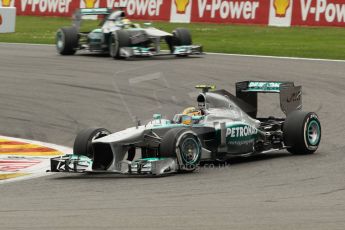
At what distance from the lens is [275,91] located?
40.5 ft

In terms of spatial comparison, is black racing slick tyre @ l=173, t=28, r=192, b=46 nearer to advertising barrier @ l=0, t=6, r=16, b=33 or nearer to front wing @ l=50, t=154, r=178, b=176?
advertising barrier @ l=0, t=6, r=16, b=33

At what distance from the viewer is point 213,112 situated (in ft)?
38.1

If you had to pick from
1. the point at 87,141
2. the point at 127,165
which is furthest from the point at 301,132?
the point at 87,141

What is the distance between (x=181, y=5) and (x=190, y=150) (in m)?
23.2

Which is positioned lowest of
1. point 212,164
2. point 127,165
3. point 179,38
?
point 212,164

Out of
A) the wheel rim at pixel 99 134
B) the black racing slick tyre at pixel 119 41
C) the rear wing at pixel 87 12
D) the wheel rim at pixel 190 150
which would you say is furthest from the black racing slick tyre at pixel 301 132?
the rear wing at pixel 87 12

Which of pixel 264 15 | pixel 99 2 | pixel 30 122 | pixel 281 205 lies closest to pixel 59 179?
pixel 281 205

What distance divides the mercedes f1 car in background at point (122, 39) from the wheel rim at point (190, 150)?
42.9ft

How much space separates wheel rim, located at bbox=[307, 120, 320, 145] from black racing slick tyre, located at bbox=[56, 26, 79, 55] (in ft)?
45.8

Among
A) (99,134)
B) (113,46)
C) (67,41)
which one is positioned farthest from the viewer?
(67,41)

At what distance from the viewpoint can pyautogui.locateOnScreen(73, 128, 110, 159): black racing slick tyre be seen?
11.1 metres

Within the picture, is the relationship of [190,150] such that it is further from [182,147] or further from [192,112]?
[192,112]

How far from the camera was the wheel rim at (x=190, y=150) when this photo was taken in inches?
417

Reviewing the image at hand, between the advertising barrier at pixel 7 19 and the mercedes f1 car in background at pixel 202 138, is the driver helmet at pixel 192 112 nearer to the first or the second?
the mercedes f1 car in background at pixel 202 138
